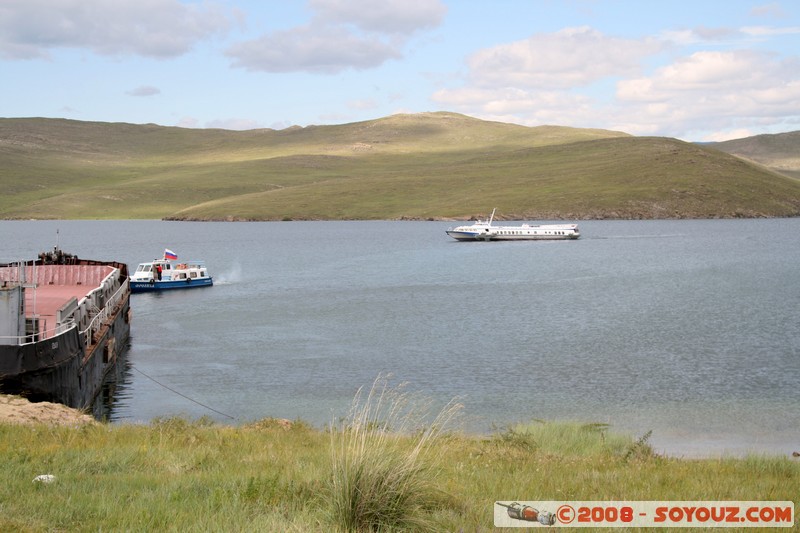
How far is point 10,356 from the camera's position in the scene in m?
23.0

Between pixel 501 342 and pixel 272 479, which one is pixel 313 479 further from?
pixel 501 342

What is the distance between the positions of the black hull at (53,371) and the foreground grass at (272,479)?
8.19m

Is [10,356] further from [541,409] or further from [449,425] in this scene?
[541,409]

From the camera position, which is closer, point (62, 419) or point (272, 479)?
point (272, 479)

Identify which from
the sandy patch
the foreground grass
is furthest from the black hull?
the foreground grass

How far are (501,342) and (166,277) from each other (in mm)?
35316

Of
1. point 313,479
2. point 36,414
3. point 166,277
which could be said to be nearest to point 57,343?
point 36,414

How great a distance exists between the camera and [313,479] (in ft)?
34.0

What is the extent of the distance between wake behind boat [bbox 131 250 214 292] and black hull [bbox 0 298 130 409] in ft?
124

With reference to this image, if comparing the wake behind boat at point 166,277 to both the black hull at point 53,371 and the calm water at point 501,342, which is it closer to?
the calm water at point 501,342

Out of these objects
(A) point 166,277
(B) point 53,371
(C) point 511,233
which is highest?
(C) point 511,233

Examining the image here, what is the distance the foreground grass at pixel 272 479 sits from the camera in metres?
8.81

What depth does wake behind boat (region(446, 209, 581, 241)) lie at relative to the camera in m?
128

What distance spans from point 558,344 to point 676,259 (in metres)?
54.8
